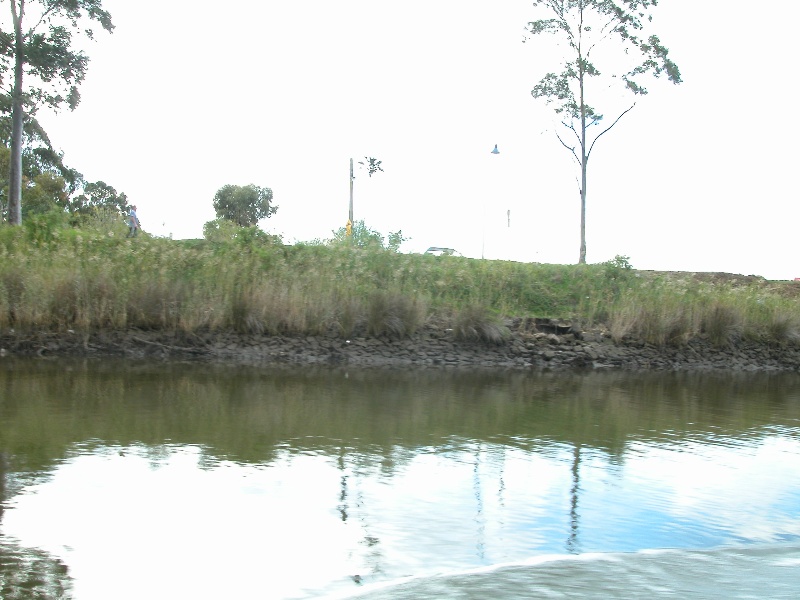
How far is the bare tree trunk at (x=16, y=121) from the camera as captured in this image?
2880 cm

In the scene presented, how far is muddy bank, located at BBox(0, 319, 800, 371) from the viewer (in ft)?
49.5

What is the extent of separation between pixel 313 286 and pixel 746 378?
9497mm

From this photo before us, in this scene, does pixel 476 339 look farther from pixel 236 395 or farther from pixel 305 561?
pixel 305 561

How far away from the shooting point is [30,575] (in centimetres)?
404

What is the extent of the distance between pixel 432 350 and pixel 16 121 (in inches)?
816

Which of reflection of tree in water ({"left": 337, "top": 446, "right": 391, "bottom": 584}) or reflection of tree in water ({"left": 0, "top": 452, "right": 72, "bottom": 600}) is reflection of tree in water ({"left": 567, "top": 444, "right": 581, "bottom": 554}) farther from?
reflection of tree in water ({"left": 0, "top": 452, "right": 72, "bottom": 600})

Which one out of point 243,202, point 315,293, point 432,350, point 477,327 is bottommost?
point 432,350

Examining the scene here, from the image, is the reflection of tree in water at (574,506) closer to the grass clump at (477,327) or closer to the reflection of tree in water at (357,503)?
the reflection of tree in water at (357,503)

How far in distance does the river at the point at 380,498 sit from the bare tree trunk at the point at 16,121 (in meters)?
20.3

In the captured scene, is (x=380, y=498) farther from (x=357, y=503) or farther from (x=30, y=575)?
(x=30, y=575)

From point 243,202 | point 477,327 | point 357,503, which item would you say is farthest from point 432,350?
point 243,202

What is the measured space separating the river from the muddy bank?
4264mm

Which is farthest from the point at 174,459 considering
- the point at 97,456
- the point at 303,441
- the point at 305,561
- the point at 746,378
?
the point at 746,378

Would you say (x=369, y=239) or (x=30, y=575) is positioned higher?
(x=369, y=239)
